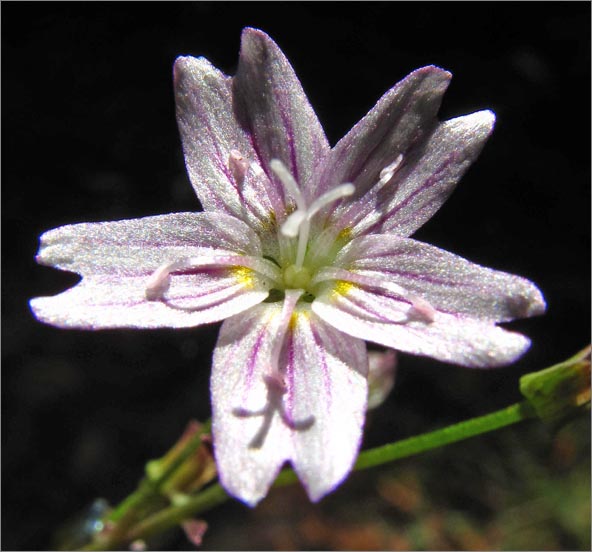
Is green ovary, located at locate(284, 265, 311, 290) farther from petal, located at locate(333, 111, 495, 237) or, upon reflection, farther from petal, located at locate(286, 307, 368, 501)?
petal, located at locate(333, 111, 495, 237)

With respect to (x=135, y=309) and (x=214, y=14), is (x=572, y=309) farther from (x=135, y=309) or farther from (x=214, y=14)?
(x=135, y=309)

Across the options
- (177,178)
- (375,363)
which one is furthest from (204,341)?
(375,363)

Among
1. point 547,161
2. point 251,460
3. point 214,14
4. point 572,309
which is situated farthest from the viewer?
point 572,309

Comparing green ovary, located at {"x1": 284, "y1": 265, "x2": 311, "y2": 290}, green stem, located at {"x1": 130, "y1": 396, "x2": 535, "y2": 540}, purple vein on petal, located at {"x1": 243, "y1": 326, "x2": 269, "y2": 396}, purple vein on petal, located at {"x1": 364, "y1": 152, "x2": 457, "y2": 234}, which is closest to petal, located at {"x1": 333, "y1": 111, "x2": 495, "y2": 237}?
purple vein on petal, located at {"x1": 364, "y1": 152, "x2": 457, "y2": 234}

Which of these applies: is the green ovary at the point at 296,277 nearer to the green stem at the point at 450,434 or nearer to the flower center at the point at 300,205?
the flower center at the point at 300,205

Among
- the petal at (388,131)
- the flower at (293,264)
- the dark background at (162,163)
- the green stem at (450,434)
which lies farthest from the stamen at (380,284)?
the dark background at (162,163)

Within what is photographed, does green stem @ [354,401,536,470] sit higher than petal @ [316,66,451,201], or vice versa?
petal @ [316,66,451,201]

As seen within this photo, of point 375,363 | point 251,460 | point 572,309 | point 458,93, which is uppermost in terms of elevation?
point 458,93
